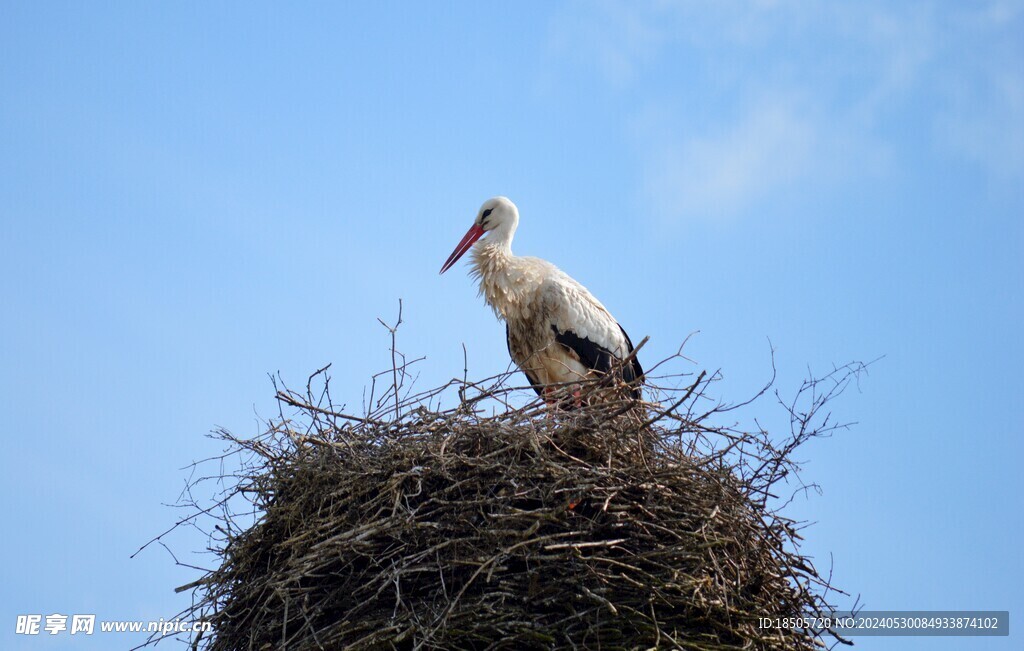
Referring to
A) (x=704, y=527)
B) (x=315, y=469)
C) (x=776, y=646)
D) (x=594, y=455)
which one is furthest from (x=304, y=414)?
(x=776, y=646)

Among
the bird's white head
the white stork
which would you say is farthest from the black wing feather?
the bird's white head

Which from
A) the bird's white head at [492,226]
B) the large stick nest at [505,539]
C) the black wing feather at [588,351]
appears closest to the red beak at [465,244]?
the bird's white head at [492,226]

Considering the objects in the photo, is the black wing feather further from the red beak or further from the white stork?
the red beak

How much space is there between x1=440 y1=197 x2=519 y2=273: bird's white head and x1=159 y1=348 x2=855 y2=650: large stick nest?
2142mm

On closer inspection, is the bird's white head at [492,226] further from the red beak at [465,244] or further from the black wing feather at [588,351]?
the black wing feather at [588,351]

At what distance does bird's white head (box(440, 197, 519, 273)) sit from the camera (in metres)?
6.53

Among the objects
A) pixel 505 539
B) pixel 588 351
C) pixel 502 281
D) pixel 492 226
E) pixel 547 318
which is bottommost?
pixel 505 539

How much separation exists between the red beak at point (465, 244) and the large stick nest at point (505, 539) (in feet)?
7.30

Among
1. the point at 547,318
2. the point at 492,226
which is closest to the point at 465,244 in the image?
the point at 492,226

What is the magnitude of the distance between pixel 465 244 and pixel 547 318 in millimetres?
784

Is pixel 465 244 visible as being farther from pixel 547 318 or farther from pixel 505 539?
pixel 505 539

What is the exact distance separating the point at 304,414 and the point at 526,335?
6.73ft

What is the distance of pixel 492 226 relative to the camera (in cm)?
661

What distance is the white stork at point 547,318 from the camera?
6129 millimetres
